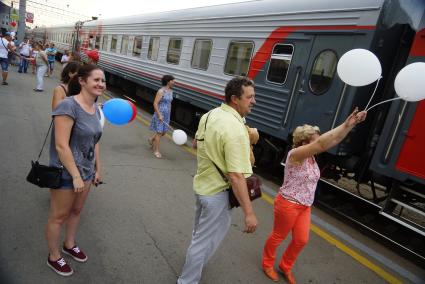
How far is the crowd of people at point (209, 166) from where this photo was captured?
7.82ft

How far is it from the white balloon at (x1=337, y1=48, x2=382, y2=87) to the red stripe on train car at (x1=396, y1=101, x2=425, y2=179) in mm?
1869

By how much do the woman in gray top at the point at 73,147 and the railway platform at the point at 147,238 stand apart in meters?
0.40

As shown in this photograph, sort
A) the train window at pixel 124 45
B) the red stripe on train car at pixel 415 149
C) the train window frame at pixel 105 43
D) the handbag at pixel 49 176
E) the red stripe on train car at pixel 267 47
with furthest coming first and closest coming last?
the train window frame at pixel 105 43 → the train window at pixel 124 45 → the red stripe on train car at pixel 267 47 → the red stripe on train car at pixel 415 149 → the handbag at pixel 49 176

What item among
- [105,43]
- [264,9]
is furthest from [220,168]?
[105,43]

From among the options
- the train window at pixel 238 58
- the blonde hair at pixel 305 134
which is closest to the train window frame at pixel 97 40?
the train window at pixel 238 58

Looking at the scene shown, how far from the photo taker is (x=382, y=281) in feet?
11.9

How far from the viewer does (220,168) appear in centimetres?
248

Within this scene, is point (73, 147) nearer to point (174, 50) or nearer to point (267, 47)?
point (267, 47)

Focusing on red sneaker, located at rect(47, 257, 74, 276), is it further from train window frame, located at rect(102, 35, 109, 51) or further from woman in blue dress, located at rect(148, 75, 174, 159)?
train window frame, located at rect(102, 35, 109, 51)

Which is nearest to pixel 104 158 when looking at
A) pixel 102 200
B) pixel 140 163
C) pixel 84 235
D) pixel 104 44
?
pixel 140 163

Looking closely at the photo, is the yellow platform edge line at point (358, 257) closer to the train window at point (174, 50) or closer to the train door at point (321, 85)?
the train door at point (321, 85)

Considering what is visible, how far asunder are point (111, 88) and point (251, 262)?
15677mm

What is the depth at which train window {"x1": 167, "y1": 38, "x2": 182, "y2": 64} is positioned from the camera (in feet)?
31.5

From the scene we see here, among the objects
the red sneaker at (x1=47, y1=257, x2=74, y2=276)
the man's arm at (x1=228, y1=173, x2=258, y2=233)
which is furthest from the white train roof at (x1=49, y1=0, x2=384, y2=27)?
the red sneaker at (x1=47, y1=257, x2=74, y2=276)
